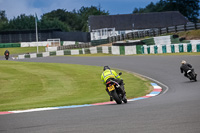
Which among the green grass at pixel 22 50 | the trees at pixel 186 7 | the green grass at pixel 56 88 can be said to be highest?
the trees at pixel 186 7

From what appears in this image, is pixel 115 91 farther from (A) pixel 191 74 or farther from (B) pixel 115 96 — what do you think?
(A) pixel 191 74

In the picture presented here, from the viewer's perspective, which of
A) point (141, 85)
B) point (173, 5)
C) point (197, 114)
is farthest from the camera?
point (173, 5)

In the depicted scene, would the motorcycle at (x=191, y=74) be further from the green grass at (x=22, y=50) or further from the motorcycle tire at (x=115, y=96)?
the green grass at (x=22, y=50)

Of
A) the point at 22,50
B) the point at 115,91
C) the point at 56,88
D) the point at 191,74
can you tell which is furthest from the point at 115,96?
the point at 22,50

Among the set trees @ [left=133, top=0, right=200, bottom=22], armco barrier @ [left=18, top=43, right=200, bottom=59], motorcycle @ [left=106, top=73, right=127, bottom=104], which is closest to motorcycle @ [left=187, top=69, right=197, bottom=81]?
motorcycle @ [left=106, top=73, right=127, bottom=104]

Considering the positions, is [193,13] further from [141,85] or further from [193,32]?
[141,85]

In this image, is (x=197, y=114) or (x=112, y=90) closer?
(x=197, y=114)

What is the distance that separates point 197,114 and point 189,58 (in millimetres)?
18980

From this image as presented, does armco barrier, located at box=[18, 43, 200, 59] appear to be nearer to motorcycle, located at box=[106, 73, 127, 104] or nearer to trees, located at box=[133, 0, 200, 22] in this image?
motorcycle, located at box=[106, 73, 127, 104]

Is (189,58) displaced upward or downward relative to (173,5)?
downward

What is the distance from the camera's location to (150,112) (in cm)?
738

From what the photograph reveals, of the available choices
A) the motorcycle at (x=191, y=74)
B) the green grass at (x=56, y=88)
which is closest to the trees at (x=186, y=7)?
the green grass at (x=56, y=88)

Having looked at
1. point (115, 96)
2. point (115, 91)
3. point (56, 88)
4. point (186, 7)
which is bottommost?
point (56, 88)

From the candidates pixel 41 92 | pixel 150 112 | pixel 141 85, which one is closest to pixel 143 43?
pixel 141 85
